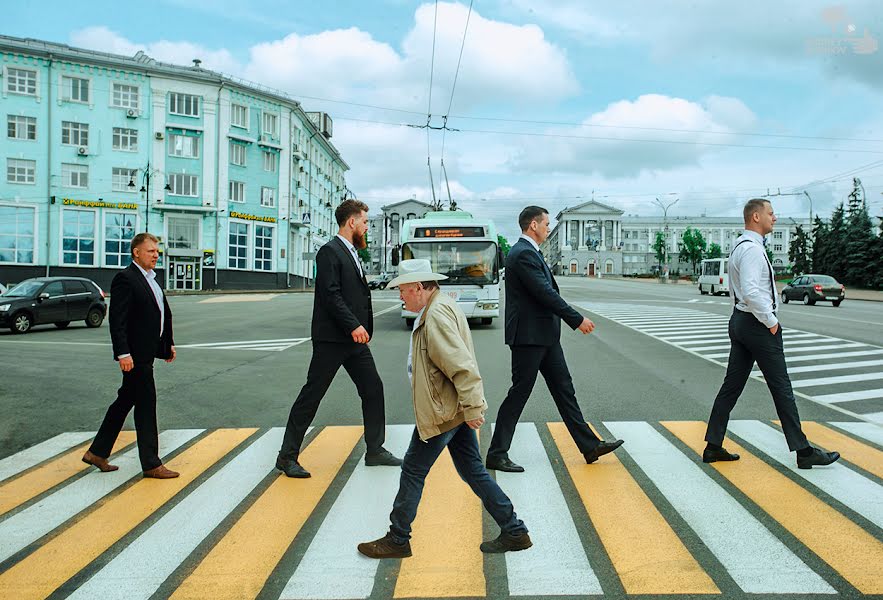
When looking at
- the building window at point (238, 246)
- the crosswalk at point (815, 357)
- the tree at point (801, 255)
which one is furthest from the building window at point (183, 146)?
the tree at point (801, 255)

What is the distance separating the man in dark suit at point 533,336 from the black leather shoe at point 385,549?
175 centimetres

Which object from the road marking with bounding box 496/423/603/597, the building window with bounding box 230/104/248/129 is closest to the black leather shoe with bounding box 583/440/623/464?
the road marking with bounding box 496/423/603/597

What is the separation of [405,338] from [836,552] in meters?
14.2

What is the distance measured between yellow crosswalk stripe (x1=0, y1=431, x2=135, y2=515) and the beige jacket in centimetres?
302

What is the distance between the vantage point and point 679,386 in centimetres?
994

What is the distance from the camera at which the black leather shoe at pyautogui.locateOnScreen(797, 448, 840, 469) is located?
18.2ft

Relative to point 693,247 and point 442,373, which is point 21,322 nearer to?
point 442,373

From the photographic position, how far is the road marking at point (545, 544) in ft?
11.6

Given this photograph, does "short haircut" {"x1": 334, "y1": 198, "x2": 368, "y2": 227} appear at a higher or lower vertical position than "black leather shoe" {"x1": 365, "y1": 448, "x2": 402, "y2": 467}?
higher

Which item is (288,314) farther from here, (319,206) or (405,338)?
(319,206)

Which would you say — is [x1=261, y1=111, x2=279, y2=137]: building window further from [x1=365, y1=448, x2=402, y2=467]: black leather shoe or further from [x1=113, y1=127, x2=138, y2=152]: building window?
[x1=365, y1=448, x2=402, y2=467]: black leather shoe

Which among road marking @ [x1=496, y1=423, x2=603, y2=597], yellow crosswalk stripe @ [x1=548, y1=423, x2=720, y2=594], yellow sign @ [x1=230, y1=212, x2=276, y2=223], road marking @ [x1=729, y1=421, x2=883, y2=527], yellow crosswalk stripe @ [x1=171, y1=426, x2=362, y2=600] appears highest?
yellow sign @ [x1=230, y1=212, x2=276, y2=223]

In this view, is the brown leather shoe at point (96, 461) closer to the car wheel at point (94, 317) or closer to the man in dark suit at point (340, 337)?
the man in dark suit at point (340, 337)

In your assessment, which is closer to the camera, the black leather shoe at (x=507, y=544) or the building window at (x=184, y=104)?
the black leather shoe at (x=507, y=544)
